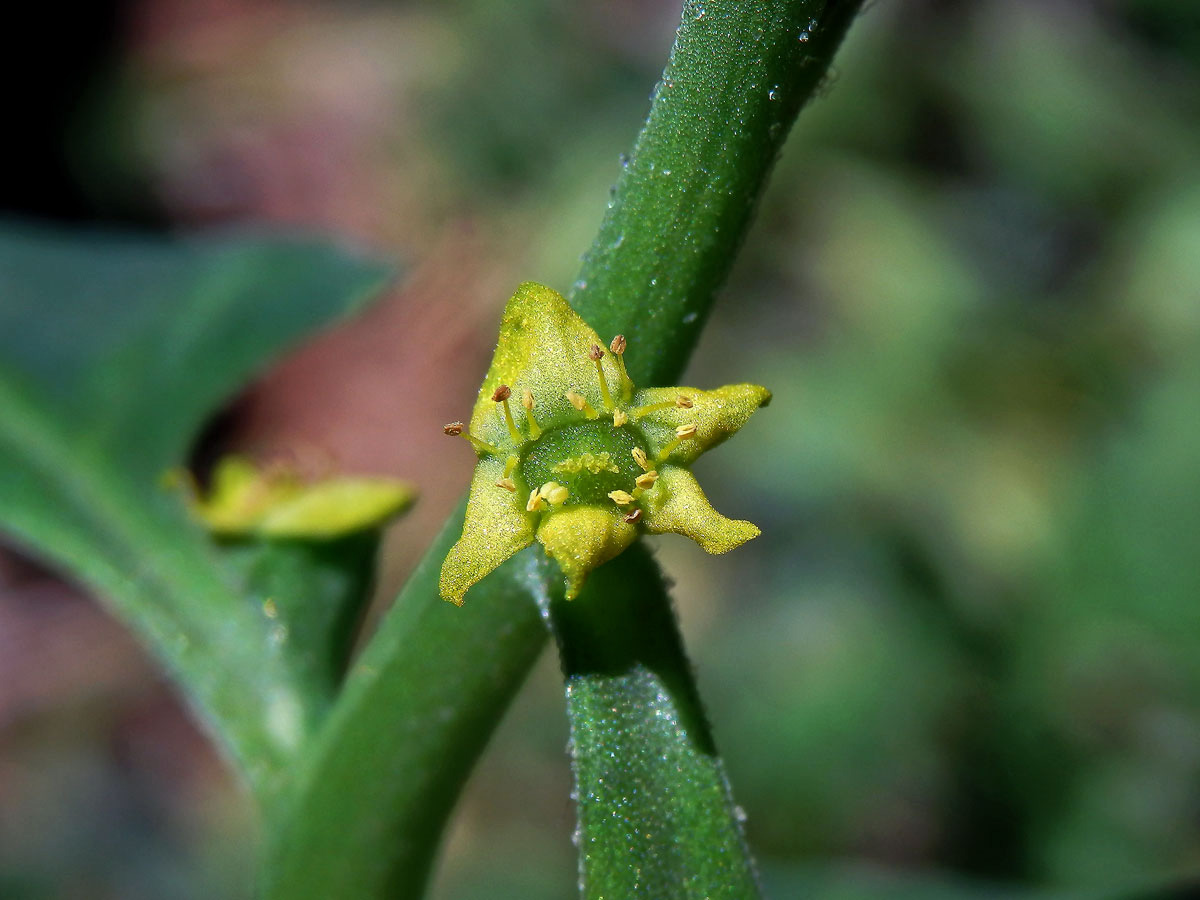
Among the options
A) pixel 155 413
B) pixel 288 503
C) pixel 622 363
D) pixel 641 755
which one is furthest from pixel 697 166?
pixel 155 413

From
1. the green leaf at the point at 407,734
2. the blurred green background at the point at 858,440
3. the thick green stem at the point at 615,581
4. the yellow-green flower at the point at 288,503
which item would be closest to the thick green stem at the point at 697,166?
the thick green stem at the point at 615,581

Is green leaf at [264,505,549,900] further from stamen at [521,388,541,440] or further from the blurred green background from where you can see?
the blurred green background

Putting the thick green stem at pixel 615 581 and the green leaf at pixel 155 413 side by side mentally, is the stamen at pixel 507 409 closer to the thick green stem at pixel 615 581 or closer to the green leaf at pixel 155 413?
the thick green stem at pixel 615 581

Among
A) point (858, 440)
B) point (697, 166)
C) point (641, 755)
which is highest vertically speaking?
point (858, 440)

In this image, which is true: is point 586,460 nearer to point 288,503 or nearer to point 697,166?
point 697,166

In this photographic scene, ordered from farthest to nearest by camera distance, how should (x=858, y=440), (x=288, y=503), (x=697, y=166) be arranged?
(x=858, y=440)
(x=288, y=503)
(x=697, y=166)

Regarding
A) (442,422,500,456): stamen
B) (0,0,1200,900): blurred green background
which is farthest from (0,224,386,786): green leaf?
(0,0,1200,900): blurred green background
